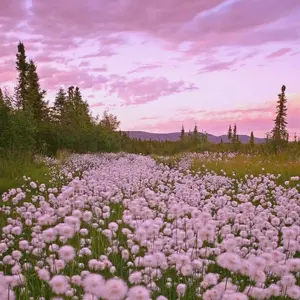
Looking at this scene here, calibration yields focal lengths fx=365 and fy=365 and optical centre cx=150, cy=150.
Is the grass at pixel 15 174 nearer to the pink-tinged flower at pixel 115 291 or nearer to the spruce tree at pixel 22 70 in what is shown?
the pink-tinged flower at pixel 115 291

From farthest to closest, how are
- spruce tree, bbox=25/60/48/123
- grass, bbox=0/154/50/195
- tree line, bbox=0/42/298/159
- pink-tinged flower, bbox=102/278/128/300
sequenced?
spruce tree, bbox=25/60/48/123, tree line, bbox=0/42/298/159, grass, bbox=0/154/50/195, pink-tinged flower, bbox=102/278/128/300

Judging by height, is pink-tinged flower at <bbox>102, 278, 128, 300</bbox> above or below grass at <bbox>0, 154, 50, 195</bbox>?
above

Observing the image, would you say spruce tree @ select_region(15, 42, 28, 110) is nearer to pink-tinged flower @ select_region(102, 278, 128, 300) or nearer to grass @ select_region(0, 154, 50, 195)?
grass @ select_region(0, 154, 50, 195)

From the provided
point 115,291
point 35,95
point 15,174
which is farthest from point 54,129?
point 115,291

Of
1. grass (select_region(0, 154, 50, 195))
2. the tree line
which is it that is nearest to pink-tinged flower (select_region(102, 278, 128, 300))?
grass (select_region(0, 154, 50, 195))

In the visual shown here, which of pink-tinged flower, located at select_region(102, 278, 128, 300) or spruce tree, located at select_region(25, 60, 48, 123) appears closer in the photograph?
pink-tinged flower, located at select_region(102, 278, 128, 300)

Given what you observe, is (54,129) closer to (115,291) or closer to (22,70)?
(22,70)

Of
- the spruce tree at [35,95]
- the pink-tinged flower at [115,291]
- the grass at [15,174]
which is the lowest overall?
the grass at [15,174]

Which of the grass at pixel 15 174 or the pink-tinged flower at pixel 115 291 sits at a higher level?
the pink-tinged flower at pixel 115 291

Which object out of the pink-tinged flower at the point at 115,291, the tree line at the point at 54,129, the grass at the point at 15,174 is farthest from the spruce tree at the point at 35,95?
the pink-tinged flower at the point at 115,291

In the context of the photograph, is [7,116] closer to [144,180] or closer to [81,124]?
[81,124]

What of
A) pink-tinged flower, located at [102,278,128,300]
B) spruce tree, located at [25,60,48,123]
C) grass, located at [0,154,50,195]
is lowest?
grass, located at [0,154,50,195]

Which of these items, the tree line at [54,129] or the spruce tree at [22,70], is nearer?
the tree line at [54,129]

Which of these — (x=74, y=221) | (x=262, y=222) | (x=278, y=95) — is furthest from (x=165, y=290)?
(x=278, y=95)
